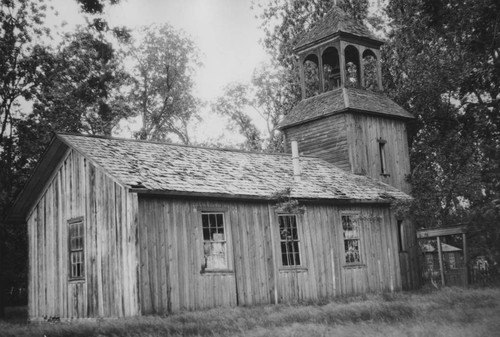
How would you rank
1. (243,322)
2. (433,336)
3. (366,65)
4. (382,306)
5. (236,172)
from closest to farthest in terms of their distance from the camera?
(433,336), (243,322), (382,306), (236,172), (366,65)

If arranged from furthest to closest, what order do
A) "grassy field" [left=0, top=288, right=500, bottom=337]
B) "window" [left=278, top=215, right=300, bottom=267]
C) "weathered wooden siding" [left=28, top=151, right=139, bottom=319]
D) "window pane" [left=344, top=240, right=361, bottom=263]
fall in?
1. "window pane" [left=344, top=240, right=361, bottom=263]
2. "window" [left=278, top=215, right=300, bottom=267]
3. "weathered wooden siding" [left=28, top=151, right=139, bottom=319]
4. "grassy field" [left=0, top=288, right=500, bottom=337]

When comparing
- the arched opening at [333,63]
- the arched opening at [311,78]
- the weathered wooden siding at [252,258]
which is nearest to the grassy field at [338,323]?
the weathered wooden siding at [252,258]

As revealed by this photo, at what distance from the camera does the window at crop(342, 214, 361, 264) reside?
21.1 meters

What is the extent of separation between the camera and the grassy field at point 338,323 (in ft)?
31.8

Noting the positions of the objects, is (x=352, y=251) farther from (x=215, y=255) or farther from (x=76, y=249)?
(x=76, y=249)

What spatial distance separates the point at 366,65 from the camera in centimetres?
3569

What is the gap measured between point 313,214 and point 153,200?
19.5 ft

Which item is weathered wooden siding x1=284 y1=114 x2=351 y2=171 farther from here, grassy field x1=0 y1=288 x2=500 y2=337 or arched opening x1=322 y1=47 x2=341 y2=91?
grassy field x1=0 y1=288 x2=500 y2=337

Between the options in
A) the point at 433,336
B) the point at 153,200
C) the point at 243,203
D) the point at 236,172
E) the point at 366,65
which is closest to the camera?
the point at 433,336

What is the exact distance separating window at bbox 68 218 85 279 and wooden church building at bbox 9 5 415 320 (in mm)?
45

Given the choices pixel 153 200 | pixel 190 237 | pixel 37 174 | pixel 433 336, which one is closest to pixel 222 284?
pixel 190 237

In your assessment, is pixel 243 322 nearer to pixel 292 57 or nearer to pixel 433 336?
pixel 433 336

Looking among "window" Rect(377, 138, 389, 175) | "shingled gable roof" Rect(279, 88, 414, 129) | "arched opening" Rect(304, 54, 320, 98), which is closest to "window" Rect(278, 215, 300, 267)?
"shingled gable roof" Rect(279, 88, 414, 129)

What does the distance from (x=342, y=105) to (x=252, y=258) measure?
931cm
